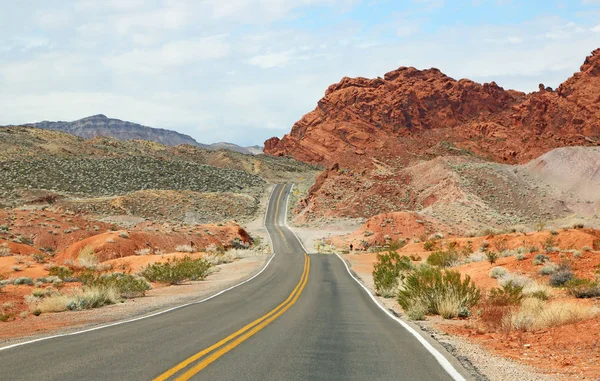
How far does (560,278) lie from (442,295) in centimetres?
479

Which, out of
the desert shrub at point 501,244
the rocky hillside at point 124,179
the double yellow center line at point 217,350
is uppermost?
the rocky hillside at point 124,179

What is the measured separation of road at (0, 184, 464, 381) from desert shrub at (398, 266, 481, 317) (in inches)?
49.4

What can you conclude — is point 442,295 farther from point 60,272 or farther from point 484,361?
point 60,272

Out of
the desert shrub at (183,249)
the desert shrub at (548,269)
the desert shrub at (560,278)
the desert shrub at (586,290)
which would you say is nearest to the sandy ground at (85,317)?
the desert shrub at (586,290)

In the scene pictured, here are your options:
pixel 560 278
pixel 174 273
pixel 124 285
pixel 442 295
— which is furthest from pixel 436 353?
pixel 174 273

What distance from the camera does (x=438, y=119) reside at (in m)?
140

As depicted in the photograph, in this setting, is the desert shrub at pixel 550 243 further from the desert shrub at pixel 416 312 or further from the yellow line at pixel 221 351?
the yellow line at pixel 221 351

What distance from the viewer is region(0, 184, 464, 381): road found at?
271 inches

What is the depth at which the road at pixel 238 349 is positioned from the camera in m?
6.87

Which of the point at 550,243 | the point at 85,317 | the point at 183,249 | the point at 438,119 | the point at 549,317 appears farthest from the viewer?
the point at 438,119

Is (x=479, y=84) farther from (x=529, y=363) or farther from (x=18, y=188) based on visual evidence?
(x=529, y=363)

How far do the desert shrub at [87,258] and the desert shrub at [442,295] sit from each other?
901 inches

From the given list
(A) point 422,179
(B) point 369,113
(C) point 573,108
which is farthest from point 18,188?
(C) point 573,108

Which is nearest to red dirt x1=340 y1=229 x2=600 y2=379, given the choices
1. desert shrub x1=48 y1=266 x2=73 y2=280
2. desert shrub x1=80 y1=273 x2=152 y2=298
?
desert shrub x1=80 y1=273 x2=152 y2=298
